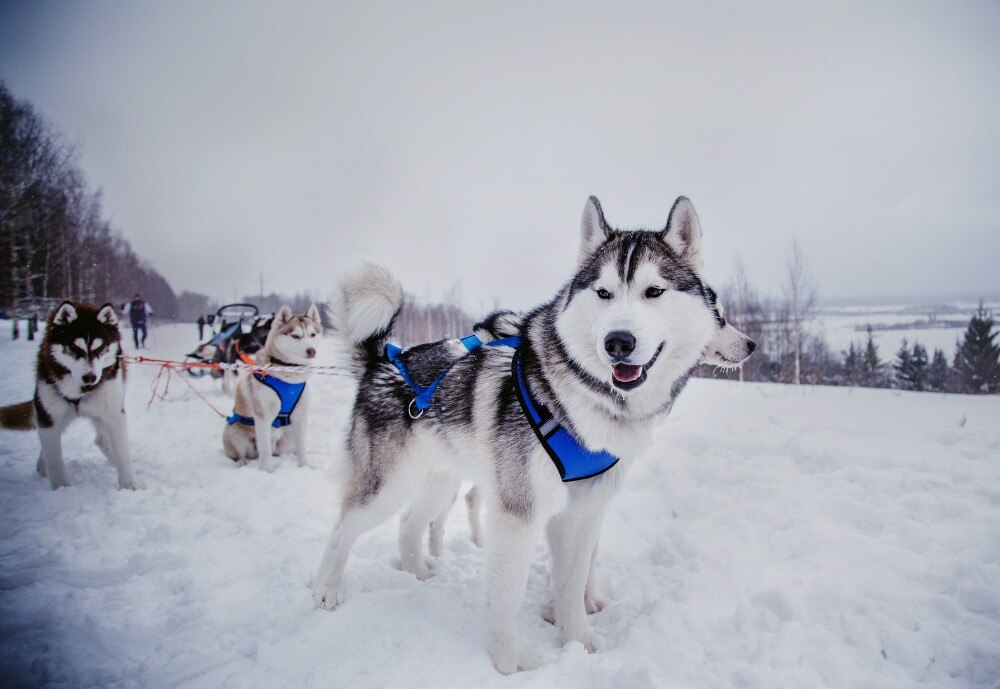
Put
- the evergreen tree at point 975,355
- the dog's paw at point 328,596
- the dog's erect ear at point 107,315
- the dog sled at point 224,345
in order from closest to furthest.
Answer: the dog's paw at point 328,596
the dog's erect ear at point 107,315
the dog sled at point 224,345
the evergreen tree at point 975,355

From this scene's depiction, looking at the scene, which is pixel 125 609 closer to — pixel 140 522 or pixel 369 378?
pixel 140 522

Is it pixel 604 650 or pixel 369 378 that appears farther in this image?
pixel 369 378

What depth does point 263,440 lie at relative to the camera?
490cm

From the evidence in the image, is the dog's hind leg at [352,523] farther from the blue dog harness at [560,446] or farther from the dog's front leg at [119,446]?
the dog's front leg at [119,446]

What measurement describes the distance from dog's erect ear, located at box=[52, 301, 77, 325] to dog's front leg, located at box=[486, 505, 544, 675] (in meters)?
4.18

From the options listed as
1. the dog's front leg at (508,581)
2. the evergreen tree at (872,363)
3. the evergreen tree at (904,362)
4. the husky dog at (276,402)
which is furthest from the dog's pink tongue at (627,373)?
the evergreen tree at (904,362)

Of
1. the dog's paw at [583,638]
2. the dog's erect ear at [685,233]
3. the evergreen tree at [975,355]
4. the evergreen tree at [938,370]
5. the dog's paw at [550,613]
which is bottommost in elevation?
the evergreen tree at [938,370]

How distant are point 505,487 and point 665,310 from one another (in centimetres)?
120

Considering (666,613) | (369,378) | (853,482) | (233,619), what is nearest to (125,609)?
(233,619)

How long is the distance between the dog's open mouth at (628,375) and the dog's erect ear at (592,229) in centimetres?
73

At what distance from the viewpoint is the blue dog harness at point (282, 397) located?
4969 millimetres

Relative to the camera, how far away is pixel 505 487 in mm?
2072

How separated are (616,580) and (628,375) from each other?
5.92 ft

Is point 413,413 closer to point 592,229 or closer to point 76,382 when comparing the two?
point 592,229
